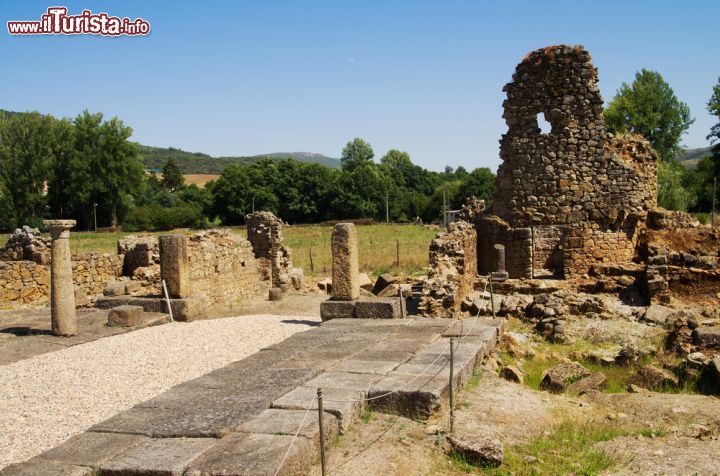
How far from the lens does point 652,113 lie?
50.9 metres

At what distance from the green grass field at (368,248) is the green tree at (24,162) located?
8.98 meters

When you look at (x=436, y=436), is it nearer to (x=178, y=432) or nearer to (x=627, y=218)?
(x=178, y=432)

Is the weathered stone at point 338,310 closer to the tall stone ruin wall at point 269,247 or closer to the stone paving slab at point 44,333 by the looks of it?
the stone paving slab at point 44,333

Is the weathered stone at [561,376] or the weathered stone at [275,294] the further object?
the weathered stone at [275,294]

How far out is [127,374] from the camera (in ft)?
27.8

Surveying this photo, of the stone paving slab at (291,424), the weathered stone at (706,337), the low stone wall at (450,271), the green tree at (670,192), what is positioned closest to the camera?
the stone paving slab at (291,424)

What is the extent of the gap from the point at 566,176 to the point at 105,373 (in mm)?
14202

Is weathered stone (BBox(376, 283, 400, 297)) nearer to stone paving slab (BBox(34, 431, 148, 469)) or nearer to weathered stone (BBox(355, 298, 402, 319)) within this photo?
weathered stone (BBox(355, 298, 402, 319))

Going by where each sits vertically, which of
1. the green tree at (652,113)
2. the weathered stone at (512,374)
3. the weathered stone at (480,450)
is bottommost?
the weathered stone at (512,374)

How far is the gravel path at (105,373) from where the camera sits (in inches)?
253

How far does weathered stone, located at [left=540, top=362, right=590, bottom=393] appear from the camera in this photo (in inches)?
340

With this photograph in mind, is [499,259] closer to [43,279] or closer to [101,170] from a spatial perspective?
[43,279]

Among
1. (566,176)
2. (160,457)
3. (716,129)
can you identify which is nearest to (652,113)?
(716,129)

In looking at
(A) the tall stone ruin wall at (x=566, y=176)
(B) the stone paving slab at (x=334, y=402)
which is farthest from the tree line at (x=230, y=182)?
(B) the stone paving slab at (x=334, y=402)
